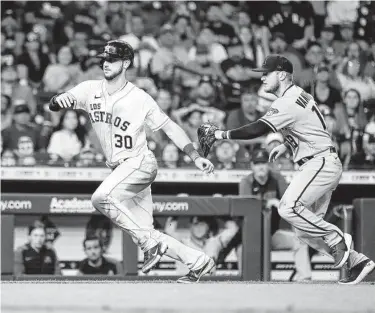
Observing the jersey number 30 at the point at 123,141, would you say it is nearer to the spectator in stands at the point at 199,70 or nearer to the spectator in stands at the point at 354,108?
the spectator in stands at the point at 199,70

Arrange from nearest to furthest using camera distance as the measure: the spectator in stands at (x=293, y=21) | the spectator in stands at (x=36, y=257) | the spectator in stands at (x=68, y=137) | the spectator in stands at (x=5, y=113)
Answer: the spectator in stands at (x=36, y=257) → the spectator in stands at (x=68, y=137) → the spectator in stands at (x=5, y=113) → the spectator in stands at (x=293, y=21)

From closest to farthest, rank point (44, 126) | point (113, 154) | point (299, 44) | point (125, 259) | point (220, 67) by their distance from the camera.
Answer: point (113, 154) → point (125, 259) → point (44, 126) → point (220, 67) → point (299, 44)

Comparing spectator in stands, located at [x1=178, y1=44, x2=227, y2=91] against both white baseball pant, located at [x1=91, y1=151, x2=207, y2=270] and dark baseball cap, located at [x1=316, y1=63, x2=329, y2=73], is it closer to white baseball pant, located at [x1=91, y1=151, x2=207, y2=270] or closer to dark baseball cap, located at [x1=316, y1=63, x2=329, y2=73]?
dark baseball cap, located at [x1=316, y1=63, x2=329, y2=73]

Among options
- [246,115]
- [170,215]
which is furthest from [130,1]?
[170,215]

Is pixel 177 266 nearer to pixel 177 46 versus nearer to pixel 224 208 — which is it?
pixel 224 208

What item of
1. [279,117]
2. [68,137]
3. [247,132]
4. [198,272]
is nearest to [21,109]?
[68,137]

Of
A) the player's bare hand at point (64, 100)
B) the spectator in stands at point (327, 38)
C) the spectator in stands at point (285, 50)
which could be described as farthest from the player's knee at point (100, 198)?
the spectator in stands at point (327, 38)
